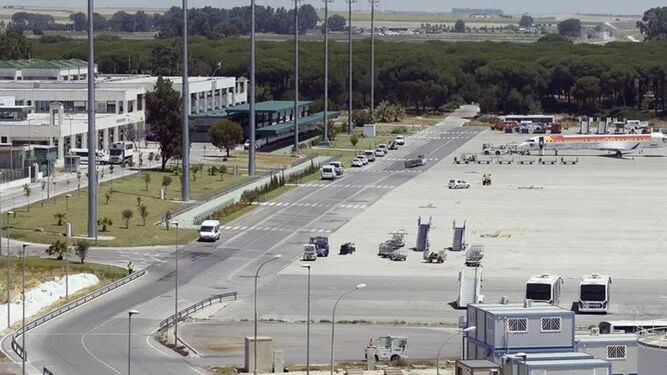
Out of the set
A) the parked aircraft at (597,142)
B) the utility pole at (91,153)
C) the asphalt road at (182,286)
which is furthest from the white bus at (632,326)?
the parked aircraft at (597,142)

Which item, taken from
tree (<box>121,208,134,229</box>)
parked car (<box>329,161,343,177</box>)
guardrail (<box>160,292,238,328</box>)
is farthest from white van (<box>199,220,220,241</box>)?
parked car (<box>329,161,343,177</box>)

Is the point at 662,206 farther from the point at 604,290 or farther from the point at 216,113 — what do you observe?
the point at 216,113

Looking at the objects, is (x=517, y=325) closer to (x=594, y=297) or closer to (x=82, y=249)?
(x=594, y=297)

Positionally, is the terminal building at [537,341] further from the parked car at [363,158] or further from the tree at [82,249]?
the parked car at [363,158]

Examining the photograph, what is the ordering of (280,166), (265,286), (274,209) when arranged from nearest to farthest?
(265,286), (274,209), (280,166)

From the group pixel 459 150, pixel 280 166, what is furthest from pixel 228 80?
pixel 280 166

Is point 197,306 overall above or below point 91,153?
below

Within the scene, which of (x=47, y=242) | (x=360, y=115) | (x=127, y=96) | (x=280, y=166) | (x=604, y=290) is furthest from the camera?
(x=360, y=115)

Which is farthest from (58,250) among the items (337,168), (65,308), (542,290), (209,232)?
(337,168)
